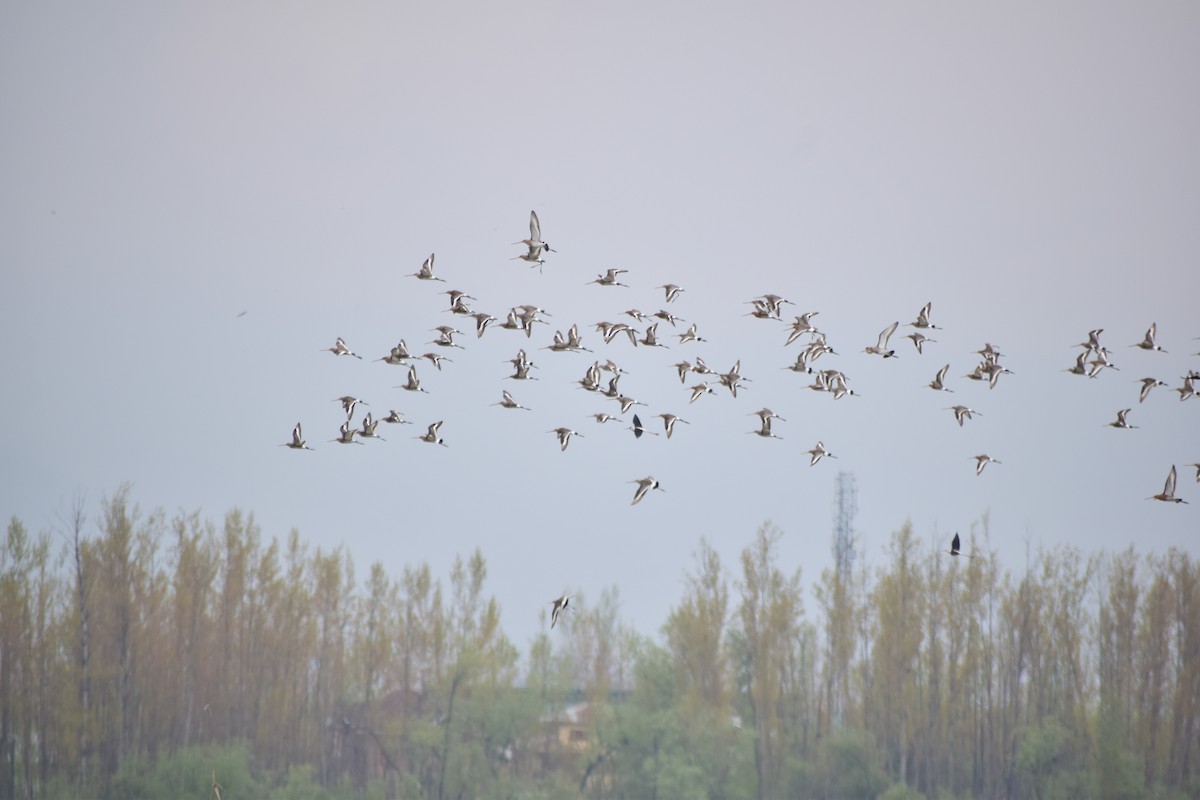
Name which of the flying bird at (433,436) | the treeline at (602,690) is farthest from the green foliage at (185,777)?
the flying bird at (433,436)

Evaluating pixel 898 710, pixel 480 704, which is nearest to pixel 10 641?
pixel 480 704

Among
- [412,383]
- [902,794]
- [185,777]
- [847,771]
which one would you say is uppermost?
[412,383]

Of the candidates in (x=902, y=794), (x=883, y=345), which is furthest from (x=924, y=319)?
(x=902, y=794)

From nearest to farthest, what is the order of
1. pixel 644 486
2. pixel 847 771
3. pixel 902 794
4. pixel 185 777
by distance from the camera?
pixel 644 486, pixel 185 777, pixel 902 794, pixel 847 771

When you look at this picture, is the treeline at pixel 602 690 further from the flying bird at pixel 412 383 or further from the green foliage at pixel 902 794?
the flying bird at pixel 412 383

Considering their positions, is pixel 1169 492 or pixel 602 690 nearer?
pixel 1169 492

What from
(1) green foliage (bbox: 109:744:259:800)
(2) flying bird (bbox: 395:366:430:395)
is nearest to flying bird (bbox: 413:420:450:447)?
(2) flying bird (bbox: 395:366:430:395)

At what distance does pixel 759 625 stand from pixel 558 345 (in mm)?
24733

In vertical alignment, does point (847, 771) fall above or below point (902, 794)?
above

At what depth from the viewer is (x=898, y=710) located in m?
47.5

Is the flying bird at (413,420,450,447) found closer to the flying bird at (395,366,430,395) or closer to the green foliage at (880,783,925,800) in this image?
the flying bird at (395,366,430,395)

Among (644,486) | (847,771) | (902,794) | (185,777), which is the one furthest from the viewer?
(847,771)

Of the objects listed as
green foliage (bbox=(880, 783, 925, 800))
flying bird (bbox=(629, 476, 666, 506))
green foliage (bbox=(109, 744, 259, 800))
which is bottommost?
green foliage (bbox=(880, 783, 925, 800))

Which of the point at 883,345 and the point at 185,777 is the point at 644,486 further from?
the point at 185,777
